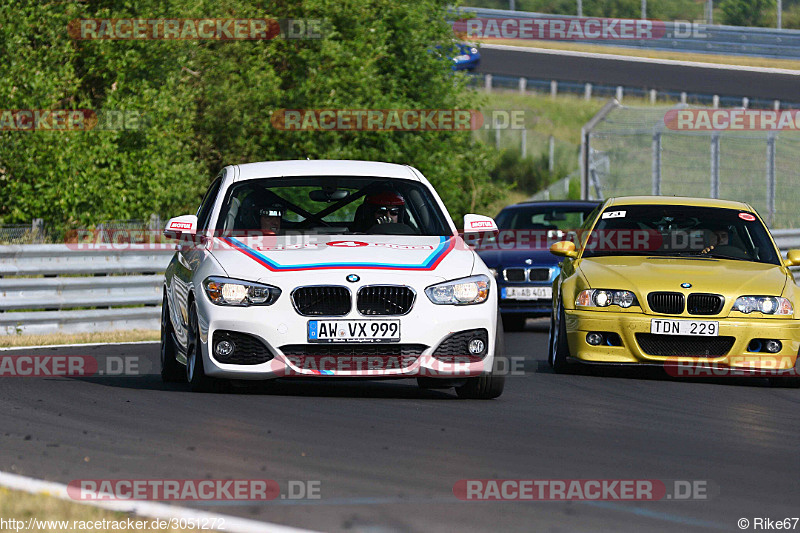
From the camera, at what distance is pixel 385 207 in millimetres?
10930

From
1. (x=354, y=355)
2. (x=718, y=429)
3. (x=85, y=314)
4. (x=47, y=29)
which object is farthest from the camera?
(x=47, y=29)

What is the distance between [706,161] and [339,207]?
17.0m

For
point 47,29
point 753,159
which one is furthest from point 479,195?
point 47,29

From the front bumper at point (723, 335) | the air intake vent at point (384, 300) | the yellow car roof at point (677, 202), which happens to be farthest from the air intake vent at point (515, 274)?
the air intake vent at point (384, 300)

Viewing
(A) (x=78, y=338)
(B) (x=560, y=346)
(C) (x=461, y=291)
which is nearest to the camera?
(C) (x=461, y=291)

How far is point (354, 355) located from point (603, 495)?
333 cm

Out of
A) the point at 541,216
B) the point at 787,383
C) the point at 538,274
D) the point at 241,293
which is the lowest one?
the point at 538,274

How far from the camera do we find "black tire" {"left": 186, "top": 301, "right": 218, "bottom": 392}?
982 centimetres

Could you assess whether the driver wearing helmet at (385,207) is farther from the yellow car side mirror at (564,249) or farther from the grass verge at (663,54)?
the grass verge at (663,54)

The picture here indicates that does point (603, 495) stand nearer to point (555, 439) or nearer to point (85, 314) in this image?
point (555, 439)

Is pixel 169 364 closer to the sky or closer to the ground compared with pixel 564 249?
closer to the ground

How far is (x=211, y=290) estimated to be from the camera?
380 inches

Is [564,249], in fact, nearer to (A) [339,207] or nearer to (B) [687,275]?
(B) [687,275]

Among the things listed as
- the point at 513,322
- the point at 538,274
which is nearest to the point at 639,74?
the point at 513,322
